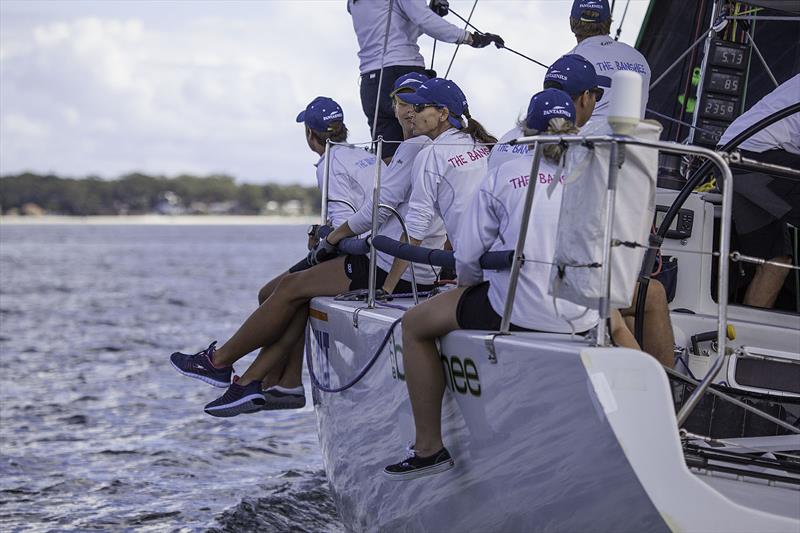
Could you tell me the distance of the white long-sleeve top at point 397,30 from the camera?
6492mm

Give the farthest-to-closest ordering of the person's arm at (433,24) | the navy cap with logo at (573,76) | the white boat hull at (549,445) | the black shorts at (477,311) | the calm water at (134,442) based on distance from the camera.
→ the calm water at (134,442)
the person's arm at (433,24)
the navy cap with logo at (573,76)
the black shorts at (477,311)
the white boat hull at (549,445)

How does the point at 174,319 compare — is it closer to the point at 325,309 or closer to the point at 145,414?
the point at 145,414

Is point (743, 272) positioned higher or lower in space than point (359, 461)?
higher

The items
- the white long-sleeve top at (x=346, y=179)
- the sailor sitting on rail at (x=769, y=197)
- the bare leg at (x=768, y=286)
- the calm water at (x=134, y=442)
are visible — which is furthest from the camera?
the calm water at (x=134, y=442)

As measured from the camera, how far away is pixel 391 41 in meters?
6.70

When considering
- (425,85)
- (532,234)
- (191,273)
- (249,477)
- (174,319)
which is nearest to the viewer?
(532,234)

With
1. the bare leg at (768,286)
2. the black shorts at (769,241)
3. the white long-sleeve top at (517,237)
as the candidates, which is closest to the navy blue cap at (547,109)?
the white long-sleeve top at (517,237)

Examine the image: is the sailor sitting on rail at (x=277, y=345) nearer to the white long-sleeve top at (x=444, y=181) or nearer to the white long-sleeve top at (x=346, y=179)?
the white long-sleeve top at (x=346, y=179)

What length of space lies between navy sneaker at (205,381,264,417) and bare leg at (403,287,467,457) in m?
1.73

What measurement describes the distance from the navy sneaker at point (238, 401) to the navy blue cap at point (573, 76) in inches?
85.1

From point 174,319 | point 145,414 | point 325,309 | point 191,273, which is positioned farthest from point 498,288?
point 191,273

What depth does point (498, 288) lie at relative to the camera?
3.87 m

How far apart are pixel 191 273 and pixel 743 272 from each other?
3593 centimetres

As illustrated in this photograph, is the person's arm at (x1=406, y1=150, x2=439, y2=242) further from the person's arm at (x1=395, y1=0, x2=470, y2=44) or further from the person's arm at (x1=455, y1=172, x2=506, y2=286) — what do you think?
the person's arm at (x1=395, y1=0, x2=470, y2=44)
